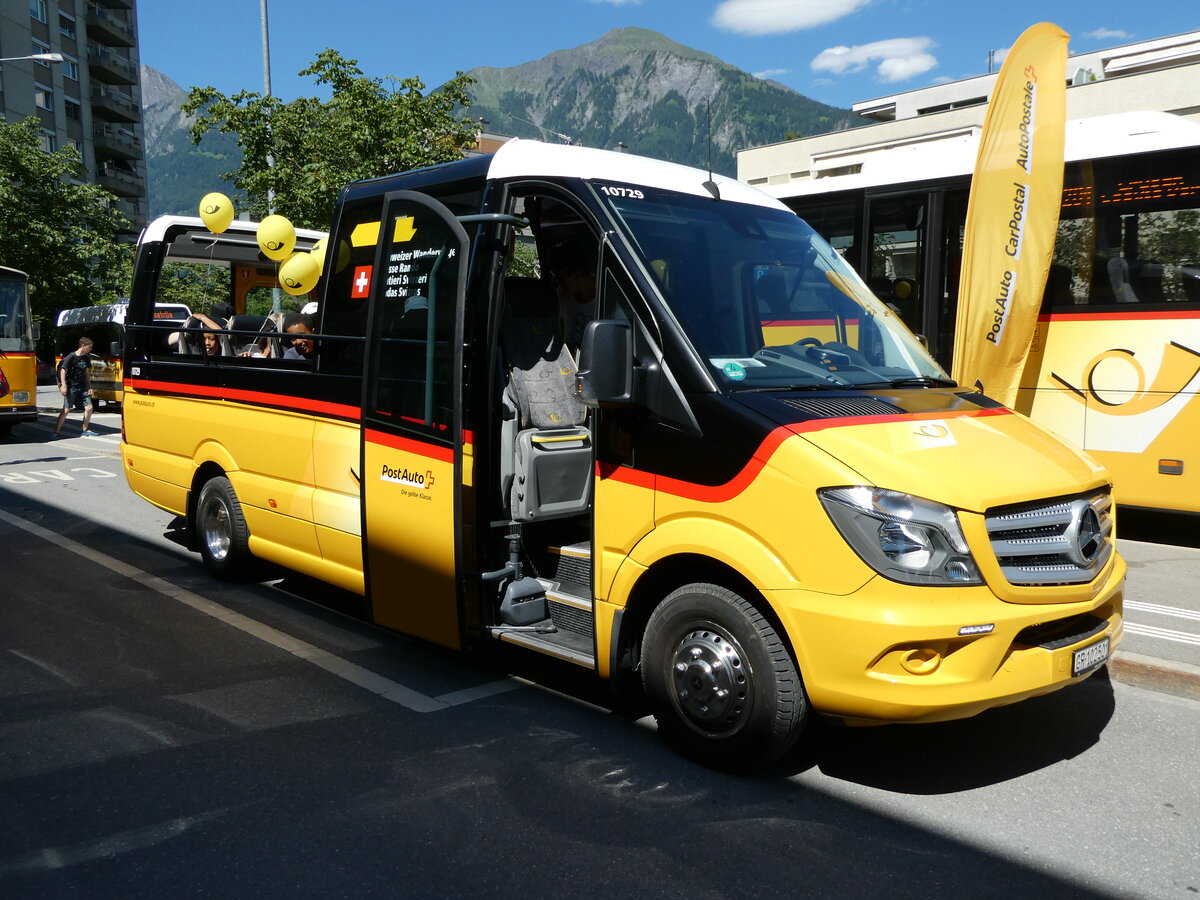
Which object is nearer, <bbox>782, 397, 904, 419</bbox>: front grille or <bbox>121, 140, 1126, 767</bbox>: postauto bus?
<bbox>121, 140, 1126, 767</bbox>: postauto bus

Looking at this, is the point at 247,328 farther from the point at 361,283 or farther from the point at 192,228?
the point at 361,283

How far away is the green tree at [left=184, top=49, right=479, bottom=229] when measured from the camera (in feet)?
65.5

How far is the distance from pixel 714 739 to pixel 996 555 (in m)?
1.28

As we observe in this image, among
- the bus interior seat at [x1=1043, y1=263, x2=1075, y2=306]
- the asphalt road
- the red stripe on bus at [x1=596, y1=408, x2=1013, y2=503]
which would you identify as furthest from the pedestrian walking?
the red stripe on bus at [x1=596, y1=408, x2=1013, y2=503]

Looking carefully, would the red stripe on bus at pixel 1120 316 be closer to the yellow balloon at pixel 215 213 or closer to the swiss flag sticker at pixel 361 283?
the swiss flag sticker at pixel 361 283

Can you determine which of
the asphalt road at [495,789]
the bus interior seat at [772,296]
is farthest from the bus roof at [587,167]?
the asphalt road at [495,789]

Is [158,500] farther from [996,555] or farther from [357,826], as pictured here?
[996,555]

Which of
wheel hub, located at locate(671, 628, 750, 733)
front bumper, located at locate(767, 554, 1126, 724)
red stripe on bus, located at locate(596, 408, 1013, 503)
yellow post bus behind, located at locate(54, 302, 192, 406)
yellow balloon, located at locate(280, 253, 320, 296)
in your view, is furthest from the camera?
yellow post bus behind, located at locate(54, 302, 192, 406)

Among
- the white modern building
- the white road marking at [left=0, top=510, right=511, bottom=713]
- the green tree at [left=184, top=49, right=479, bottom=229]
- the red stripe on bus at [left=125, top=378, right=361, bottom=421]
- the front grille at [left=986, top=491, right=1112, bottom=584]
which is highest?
the white modern building

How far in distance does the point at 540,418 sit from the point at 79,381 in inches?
733

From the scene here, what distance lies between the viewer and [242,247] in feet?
28.6

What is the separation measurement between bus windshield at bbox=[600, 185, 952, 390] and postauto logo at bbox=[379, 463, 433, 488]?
1.55 m

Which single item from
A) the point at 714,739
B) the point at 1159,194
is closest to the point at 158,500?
the point at 714,739

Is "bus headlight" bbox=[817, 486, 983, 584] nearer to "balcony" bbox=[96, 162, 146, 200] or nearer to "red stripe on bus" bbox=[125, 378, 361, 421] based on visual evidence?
"red stripe on bus" bbox=[125, 378, 361, 421]
